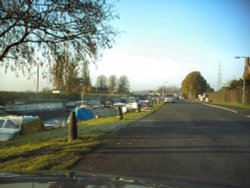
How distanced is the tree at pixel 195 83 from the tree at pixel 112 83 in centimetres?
2802

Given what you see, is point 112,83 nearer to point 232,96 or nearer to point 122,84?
point 122,84

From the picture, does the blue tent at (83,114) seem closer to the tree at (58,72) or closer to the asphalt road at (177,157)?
the asphalt road at (177,157)

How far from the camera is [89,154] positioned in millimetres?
9219

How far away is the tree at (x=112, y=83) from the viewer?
441 feet

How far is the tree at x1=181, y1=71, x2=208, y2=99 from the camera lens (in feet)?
381

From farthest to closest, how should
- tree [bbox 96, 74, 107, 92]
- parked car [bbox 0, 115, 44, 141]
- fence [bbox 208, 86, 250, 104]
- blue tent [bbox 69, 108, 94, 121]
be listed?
tree [bbox 96, 74, 107, 92] → fence [bbox 208, 86, 250, 104] → blue tent [bbox 69, 108, 94, 121] → parked car [bbox 0, 115, 44, 141]

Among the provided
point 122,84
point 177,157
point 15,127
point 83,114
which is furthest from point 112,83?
point 177,157

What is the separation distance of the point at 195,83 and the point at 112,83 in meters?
33.9

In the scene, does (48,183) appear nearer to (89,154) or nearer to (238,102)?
(89,154)

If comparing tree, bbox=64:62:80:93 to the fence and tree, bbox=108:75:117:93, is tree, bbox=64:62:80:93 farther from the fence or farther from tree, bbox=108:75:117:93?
tree, bbox=108:75:117:93

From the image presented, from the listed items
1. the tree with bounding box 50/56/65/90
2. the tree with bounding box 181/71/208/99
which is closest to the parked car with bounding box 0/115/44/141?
the tree with bounding box 50/56/65/90

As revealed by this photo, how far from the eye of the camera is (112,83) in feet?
445

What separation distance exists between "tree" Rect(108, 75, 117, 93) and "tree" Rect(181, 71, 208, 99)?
28024 millimetres

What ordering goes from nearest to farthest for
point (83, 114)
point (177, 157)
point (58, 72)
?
point (177, 157)
point (58, 72)
point (83, 114)
